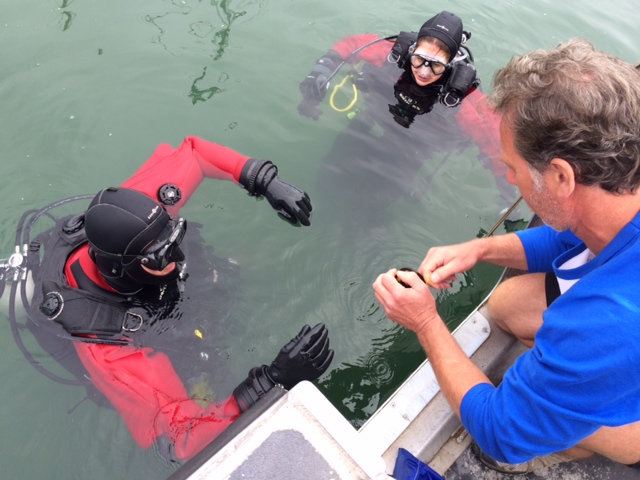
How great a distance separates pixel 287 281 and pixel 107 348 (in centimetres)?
161

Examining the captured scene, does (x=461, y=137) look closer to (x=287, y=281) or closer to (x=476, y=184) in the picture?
(x=476, y=184)

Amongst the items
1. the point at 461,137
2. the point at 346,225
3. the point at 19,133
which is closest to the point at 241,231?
the point at 346,225

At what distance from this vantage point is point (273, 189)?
3359mm

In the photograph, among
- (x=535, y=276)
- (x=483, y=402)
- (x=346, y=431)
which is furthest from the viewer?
(x=535, y=276)

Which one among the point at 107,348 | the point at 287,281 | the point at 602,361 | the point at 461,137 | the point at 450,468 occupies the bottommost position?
the point at 287,281

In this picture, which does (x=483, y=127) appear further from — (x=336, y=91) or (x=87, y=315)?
(x=87, y=315)

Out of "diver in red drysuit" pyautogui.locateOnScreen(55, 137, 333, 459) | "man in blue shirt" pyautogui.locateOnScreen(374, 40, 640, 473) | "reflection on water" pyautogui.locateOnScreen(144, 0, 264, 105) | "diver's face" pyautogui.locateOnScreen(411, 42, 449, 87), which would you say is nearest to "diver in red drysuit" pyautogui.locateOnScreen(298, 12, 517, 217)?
"diver's face" pyautogui.locateOnScreen(411, 42, 449, 87)

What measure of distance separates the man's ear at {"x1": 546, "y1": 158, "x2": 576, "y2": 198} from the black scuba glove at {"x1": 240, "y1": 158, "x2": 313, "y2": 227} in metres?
2.04

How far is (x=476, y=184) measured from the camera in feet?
15.1

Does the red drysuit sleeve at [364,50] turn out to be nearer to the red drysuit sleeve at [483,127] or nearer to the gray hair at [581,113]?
Result: the red drysuit sleeve at [483,127]

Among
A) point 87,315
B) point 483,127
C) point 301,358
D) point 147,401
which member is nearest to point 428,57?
point 483,127

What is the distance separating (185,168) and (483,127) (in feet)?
10.3

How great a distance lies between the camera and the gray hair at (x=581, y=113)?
1389 millimetres

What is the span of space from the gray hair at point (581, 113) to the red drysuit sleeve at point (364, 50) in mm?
3784
